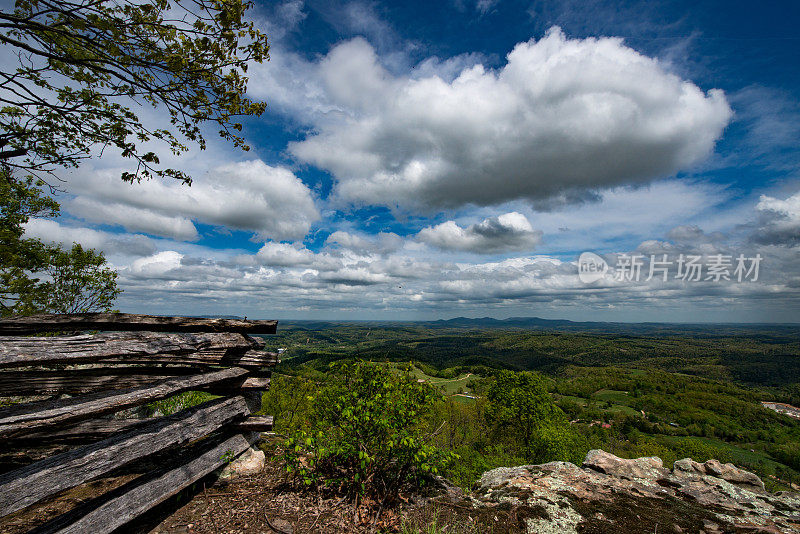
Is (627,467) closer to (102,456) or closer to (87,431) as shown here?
(102,456)

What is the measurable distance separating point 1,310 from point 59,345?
37.3 ft

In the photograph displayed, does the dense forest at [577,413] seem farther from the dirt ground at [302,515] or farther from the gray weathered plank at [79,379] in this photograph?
the gray weathered plank at [79,379]

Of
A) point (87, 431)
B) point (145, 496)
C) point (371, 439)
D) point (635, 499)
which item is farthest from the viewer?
point (635, 499)

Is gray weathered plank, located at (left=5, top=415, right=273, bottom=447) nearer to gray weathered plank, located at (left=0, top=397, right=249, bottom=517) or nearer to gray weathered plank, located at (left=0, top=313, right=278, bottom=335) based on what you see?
gray weathered plank, located at (left=0, top=397, right=249, bottom=517)

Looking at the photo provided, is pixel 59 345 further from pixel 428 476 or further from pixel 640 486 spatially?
pixel 640 486

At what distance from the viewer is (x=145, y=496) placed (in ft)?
12.8

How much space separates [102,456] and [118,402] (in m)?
0.56

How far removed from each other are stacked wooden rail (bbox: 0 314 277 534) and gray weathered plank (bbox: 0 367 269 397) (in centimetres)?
1

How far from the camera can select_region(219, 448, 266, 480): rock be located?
5.26 m

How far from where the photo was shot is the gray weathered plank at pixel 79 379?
3686mm

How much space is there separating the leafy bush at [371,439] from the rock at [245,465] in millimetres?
858

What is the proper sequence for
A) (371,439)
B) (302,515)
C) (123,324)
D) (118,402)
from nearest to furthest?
1. (118,402)
2. (123,324)
3. (302,515)
4. (371,439)

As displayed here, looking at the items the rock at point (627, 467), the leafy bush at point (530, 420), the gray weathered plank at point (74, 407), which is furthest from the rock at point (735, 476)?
the leafy bush at point (530, 420)

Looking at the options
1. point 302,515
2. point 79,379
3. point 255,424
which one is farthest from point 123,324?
point 302,515
